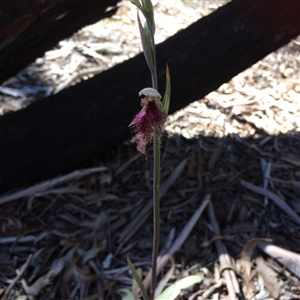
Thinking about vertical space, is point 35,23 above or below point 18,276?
above

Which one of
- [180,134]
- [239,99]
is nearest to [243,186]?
[180,134]

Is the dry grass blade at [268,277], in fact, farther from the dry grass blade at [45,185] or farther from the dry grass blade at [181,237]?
the dry grass blade at [45,185]

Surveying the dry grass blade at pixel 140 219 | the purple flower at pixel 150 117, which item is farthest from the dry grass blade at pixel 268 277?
the purple flower at pixel 150 117

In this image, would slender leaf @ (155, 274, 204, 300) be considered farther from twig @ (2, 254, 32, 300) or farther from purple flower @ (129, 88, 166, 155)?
purple flower @ (129, 88, 166, 155)

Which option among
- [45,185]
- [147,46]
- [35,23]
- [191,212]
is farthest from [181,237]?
[35,23]

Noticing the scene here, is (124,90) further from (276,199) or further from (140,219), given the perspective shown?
(276,199)

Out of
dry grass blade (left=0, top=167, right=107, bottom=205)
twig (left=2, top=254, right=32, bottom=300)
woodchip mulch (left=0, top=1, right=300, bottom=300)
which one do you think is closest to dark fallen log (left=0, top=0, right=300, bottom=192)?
dry grass blade (left=0, top=167, right=107, bottom=205)
